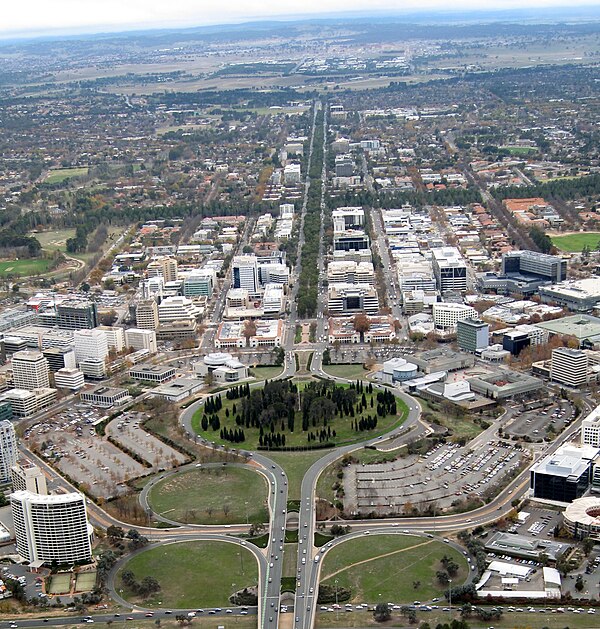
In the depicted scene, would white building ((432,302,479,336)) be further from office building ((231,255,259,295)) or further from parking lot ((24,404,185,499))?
parking lot ((24,404,185,499))

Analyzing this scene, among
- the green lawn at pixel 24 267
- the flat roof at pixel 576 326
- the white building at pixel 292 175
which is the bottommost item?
the green lawn at pixel 24 267

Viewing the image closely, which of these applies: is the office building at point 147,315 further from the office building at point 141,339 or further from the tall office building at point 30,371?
the tall office building at point 30,371

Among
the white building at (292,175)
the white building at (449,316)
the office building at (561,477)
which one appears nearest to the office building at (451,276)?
the white building at (449,316)

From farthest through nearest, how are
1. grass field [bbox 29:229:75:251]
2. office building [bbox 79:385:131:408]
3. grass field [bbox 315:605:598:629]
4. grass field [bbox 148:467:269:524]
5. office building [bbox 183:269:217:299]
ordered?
grass field [bbox 29:229:75:251]
office building [bbox 183:269:217:299]
office building [bbox 79:385:131:408]
grass field [bbox 148:467:269:524]
grass field [bbox 315:605:598:629]

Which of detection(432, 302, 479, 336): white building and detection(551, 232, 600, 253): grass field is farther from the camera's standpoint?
detection(551, 232, 600, 253): grass field

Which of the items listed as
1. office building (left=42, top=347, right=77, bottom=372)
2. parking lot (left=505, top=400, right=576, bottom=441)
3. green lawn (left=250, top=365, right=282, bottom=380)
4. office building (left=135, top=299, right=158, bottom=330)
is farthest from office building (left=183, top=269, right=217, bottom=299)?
parking lot (left=505, top=400, right=576, bottom=441)

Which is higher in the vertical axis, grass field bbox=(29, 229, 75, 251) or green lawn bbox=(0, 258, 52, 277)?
grass field bbox=(29, 229, 75, 251)

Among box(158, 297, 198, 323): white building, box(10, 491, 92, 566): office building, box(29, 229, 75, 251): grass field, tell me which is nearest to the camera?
box(10, 491, 92, 566): office building

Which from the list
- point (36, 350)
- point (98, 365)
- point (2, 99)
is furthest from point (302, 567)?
point (2, 99)
